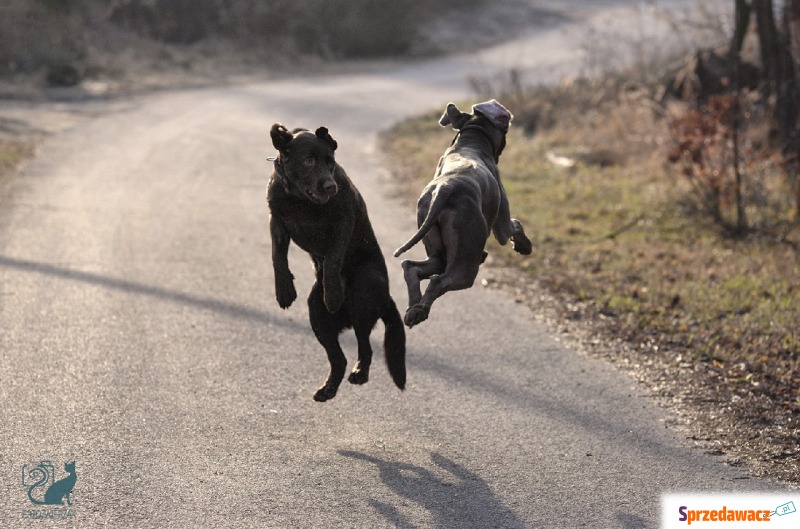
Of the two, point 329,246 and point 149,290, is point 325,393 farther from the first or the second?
point 149,290

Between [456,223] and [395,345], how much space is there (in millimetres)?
1492

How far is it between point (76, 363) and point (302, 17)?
32.5m

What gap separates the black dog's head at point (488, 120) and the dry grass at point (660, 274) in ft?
7.96

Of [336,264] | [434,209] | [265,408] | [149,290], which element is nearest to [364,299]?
[336,264]

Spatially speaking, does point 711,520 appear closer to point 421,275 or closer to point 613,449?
point 613,449

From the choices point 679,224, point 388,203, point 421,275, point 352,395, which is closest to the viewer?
point 421,275

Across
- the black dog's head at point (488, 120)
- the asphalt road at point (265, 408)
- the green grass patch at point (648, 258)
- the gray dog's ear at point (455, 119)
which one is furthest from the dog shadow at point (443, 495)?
the green grass patch at point (648, 258)

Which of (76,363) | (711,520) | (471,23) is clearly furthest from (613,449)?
(471,23)

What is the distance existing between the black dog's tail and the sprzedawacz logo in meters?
1.68

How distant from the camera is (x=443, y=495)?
5.61 m

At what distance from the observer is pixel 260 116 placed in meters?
23.1

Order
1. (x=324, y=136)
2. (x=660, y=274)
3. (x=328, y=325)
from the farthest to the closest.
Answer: (x=660, y=274), (x=328, y=325), (x=324, y=136)

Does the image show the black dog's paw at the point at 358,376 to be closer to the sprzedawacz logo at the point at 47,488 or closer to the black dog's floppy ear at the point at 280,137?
the black dog's floppy ear at the point at 280,137

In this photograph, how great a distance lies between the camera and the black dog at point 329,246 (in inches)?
196
